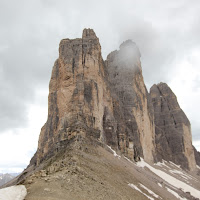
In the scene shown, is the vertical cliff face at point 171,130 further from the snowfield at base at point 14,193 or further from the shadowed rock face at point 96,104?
the snowfield at base at point 14,193

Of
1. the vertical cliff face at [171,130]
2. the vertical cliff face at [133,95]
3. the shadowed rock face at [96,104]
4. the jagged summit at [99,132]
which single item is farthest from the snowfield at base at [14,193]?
the vertical cliff face at [171,130]

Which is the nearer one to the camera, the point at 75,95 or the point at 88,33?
the point at 75,95

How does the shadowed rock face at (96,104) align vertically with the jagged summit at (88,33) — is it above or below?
below

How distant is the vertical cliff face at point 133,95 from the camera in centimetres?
5091

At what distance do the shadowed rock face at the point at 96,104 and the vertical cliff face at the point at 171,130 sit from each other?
25.1 inches

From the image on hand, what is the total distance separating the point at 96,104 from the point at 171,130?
4743 centimetres

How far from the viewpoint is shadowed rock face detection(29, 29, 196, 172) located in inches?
1262

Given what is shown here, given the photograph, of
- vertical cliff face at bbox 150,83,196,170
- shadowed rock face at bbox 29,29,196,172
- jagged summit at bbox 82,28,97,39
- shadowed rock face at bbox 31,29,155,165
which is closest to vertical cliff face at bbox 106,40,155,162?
shadowed rock face at bbox 29,29,196,172

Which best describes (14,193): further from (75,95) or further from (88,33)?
(88,33)

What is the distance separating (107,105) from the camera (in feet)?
136

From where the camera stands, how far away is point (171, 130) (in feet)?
247

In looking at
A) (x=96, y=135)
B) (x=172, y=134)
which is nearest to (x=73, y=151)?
(x=96, y=135)

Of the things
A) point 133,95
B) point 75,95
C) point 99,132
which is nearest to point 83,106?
point 75,95

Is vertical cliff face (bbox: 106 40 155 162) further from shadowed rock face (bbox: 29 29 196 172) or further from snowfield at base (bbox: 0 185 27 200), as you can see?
snowfield at base (bbox: 0 185 27 200)
